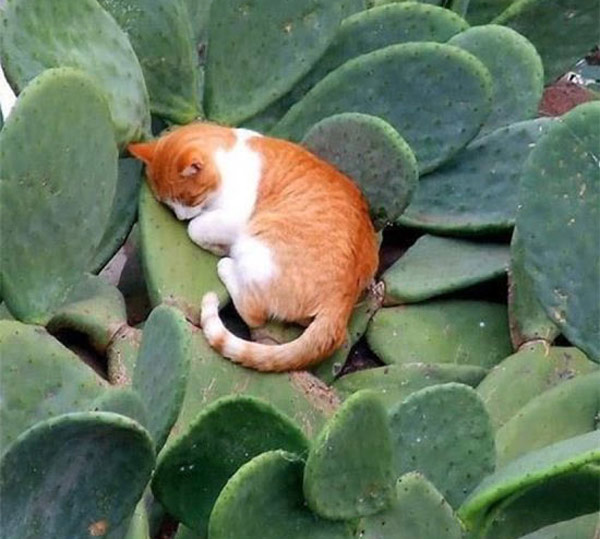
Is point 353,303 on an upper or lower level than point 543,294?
lower

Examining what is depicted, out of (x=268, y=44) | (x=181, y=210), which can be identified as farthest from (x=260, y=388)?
(x=268, y=44)

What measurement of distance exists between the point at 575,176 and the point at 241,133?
0.60 metres

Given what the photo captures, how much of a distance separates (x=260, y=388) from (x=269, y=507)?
49cm

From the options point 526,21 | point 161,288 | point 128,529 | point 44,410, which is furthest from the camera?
point 526,21


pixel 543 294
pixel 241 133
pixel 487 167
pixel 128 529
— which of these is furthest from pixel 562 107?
pixel 128 529

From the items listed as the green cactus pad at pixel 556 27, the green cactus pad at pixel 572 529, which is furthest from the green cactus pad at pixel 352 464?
the green cactus pad at pixel 556 27

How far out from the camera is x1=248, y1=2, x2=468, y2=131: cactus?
85.3 inches

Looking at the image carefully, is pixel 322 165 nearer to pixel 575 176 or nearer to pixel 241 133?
pixel 241 133

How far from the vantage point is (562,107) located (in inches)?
107

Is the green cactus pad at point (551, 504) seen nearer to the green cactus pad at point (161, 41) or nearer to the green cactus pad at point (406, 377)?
the green cactus pad at point (406, 377)

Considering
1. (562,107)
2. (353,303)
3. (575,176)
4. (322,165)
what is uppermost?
(575,176)

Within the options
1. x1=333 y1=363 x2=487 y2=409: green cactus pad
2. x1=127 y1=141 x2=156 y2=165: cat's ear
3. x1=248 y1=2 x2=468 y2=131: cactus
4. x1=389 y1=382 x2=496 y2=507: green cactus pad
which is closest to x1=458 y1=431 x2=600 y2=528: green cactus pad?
x1=389 y1=382 x2=496 y2=507: green cactus pad

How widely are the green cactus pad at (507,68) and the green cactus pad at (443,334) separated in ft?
1.04

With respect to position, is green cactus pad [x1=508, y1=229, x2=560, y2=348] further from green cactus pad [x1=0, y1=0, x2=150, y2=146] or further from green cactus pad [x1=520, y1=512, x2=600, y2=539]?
green cactus pad [x1=0, y1=0, x2=150, y2=146]
